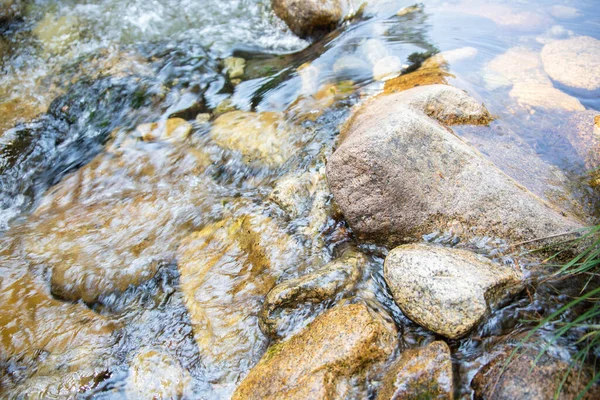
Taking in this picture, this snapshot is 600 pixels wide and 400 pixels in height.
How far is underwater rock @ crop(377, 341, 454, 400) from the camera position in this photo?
2.14 meters

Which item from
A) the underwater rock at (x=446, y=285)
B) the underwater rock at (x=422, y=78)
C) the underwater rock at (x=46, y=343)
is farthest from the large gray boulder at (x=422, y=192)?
the underwater rock at (x=46, y=343)

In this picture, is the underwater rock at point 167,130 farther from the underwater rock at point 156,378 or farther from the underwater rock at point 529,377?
the underwater rock at point 529,377

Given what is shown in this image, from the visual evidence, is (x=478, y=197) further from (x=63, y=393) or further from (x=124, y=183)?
(x=124, y=183)

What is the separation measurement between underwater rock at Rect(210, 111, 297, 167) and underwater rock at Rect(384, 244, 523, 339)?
211cm

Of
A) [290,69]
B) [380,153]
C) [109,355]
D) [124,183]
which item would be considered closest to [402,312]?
[380,153]

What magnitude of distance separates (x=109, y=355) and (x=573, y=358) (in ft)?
10.2

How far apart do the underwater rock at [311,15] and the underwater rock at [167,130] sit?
2.89 metres

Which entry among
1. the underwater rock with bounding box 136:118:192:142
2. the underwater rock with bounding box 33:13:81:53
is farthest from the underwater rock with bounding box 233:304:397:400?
the underwater rock with bounding box 33:13:81:53

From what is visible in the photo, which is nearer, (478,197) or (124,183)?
(478,197)

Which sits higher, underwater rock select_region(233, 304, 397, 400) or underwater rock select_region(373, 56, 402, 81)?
underwater rock select_region(373, 56, 402, 81)

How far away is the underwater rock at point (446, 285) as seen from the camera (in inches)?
94.3

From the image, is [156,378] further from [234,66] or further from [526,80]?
[526,80]

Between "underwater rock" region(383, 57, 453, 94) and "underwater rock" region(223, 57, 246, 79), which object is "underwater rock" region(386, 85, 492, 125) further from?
"underwater rock" region(223, 57, 246, 79)

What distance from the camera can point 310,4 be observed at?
647 centimetres
